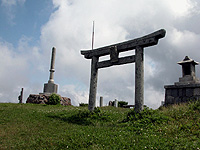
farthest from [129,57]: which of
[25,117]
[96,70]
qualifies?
[25,117]

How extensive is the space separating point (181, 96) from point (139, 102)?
5578mm

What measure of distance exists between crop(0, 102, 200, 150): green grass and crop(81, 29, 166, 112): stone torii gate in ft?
3.42

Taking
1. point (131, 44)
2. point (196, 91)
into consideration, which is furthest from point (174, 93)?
point (131, 44)

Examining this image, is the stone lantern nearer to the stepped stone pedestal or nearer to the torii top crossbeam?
the stepped stone pedestal

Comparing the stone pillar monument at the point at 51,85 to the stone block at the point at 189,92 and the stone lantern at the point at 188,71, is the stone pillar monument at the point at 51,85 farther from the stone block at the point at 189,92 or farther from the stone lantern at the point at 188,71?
the stone block at the point at 189,92

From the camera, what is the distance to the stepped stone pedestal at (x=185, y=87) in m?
13.4

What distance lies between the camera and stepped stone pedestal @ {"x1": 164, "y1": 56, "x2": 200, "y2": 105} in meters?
13.4

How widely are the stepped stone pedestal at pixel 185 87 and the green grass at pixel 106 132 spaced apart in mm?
3312

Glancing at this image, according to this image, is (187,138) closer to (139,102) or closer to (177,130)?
(177,130)

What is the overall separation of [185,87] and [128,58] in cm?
565

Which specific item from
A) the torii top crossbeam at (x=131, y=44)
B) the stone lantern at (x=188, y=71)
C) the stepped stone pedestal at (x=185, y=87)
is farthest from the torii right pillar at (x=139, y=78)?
the stone lantern at (x=188, y=71)

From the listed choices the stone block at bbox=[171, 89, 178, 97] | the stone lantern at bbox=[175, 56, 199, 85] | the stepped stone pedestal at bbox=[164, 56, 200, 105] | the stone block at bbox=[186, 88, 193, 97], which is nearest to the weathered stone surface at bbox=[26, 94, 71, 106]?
the stepped stone pedestal at bbox=[164, 56, 200, 105]

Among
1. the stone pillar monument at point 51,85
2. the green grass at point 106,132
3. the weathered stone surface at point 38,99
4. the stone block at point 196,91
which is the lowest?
the green grass at point 106,132

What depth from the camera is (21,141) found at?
681cm
